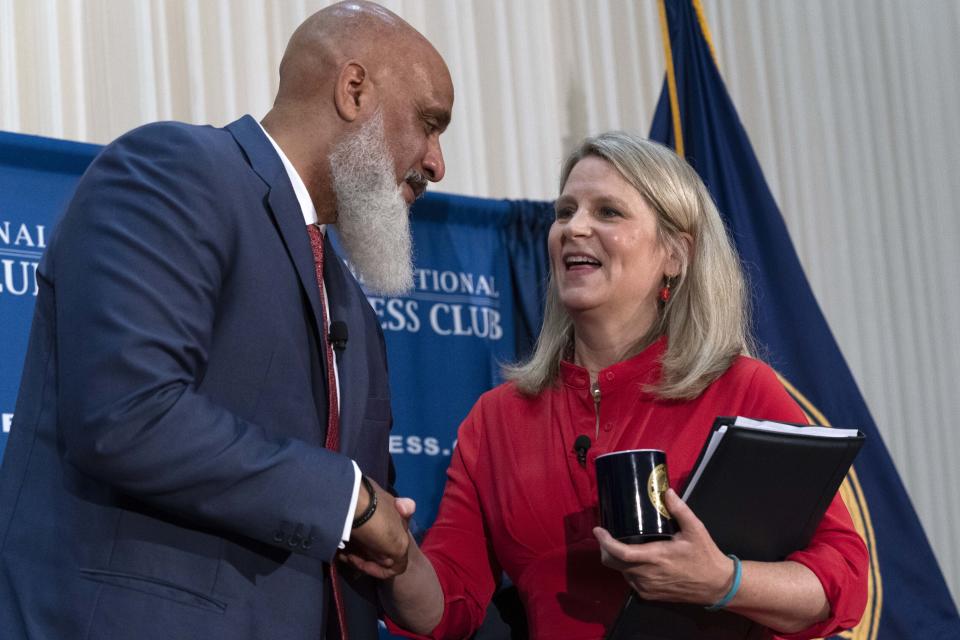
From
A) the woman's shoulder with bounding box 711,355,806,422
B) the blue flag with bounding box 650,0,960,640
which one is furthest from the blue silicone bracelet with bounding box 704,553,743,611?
the blue flag with bounding box 650,0,960,640

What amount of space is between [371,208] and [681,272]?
0.99 metres

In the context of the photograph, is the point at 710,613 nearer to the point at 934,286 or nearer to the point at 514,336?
the point at 514,336

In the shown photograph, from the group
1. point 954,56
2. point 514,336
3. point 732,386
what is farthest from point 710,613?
point 954,56

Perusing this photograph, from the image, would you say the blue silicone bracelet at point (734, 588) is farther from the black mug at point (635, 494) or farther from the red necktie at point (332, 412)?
the red necktie at point (332, 412)

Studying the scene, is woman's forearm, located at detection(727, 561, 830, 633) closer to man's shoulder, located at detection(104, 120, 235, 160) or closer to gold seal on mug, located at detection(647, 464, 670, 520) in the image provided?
gold seal on mug, located at detection(647, 464, 670, 520)

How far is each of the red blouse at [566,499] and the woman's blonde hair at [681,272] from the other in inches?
2.7

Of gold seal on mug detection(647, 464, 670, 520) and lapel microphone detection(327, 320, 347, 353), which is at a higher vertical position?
lapel microphone detection(327, 320, 347, 353)

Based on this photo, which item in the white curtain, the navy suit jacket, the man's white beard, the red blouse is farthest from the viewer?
the white curtain

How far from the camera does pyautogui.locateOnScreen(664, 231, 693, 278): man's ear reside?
3.01 metres

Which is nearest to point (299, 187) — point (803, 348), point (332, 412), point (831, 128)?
point (332, 412)

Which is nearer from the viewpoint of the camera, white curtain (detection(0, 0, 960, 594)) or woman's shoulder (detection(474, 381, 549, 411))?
woman's shoulder (detection(474, 381, 549, 411))

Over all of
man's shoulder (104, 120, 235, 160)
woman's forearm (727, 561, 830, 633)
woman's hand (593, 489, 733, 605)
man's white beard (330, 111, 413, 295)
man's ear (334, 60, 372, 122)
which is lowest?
woman's forearm (727, 561, 830, 633)

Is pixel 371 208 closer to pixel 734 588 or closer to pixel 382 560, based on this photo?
pixel 382 560

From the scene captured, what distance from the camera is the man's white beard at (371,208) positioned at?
224 cm
